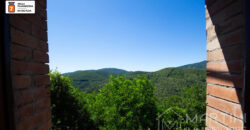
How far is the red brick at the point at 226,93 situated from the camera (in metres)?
1.05

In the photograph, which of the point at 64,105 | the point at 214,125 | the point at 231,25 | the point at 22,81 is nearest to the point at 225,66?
the point at 231,25

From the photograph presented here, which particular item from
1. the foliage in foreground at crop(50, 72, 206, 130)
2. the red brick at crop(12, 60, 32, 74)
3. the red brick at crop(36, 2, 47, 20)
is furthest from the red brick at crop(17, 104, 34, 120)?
the foliage in foreground at crop(50, 72, 206, 130)

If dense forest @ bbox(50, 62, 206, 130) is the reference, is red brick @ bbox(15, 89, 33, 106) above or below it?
A: above

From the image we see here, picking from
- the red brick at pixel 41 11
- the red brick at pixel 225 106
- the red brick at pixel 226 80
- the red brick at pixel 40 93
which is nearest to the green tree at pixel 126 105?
the red brick at pixel 225 106

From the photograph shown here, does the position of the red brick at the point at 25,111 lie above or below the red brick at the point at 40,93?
below

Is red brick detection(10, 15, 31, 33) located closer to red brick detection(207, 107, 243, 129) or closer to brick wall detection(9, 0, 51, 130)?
brick wall detection(9, 0, 51, 130)

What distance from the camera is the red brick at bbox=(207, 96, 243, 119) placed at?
1055mm

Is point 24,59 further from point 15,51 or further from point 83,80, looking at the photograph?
point 83,80

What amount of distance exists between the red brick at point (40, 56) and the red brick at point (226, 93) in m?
1.79

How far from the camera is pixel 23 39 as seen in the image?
96cm

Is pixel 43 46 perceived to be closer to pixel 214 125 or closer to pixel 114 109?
pixel 214 125

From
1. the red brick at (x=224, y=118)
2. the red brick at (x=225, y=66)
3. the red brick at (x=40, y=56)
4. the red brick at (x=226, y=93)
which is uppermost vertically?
the red brick at (x=40, y=56)

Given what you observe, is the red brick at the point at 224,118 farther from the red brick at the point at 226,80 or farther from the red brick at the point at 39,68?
the red brick at the point at 39,68

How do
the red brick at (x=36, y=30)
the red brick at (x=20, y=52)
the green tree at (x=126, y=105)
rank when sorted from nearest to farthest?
the red brick at (x=20, y=52) < the red brick at (x=36, y=30) < the green tree at (x=126, y=105)
